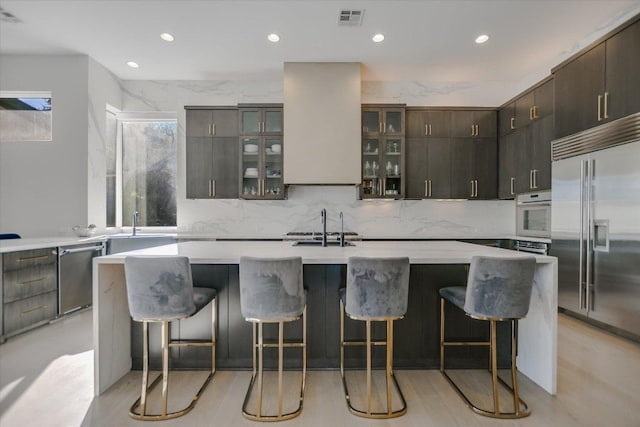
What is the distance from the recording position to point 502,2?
2998 mm

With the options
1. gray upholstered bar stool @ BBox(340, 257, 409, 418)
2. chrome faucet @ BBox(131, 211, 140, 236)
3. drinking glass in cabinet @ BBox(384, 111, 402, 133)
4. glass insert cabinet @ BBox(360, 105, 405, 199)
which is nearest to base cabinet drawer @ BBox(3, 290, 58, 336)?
chrome faucet @ BBox(131, 211, 140, 236)

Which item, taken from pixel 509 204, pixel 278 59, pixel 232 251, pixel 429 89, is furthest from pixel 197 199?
pixel 509 204

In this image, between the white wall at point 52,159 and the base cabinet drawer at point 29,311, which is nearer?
the base cabinet drawer at point 29,311

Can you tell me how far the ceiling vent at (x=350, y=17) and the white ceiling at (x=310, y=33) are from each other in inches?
2.1

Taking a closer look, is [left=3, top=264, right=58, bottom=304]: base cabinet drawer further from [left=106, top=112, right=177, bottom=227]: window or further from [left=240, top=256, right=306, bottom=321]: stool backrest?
[left=240, top=256, right=306, bottom=321]: stool backrest

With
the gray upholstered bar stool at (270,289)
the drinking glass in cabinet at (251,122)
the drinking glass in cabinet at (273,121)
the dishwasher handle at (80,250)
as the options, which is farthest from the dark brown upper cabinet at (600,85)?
the dishwasher handle at (80,250)

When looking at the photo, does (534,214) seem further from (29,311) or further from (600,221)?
(29,311)

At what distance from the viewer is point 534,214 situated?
4.24m

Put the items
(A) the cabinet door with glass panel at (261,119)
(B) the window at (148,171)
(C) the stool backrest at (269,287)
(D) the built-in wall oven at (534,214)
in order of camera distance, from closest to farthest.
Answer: (C) the stool backrest at (269,287), (D) the built-in wall oven at (534,214), (A) the cabinet door with glass panel at (261,119), (B) the window at (148,171)

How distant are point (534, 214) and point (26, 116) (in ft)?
22.8

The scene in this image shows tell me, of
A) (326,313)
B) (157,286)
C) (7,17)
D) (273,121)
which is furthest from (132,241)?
(326,313)

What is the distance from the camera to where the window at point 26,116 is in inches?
163

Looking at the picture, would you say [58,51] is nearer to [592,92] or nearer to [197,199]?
[197,199]

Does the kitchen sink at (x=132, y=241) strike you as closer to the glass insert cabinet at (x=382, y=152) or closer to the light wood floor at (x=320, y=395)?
the light wood floor at (x=320, y=395)
